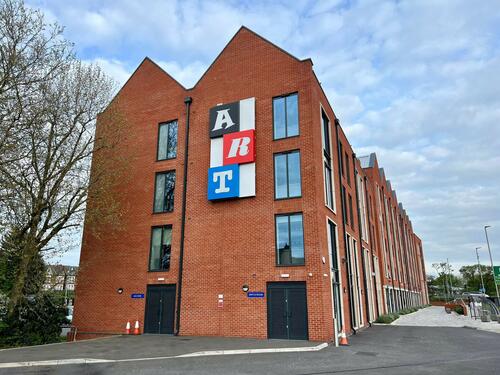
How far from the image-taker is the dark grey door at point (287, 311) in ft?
49.1

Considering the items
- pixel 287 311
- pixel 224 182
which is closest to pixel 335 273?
pixel 287 311

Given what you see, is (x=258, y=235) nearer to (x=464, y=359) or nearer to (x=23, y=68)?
(x=464, y=359)

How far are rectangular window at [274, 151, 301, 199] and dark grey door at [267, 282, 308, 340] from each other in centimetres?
398

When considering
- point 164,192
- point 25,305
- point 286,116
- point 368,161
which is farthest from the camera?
point 368,161

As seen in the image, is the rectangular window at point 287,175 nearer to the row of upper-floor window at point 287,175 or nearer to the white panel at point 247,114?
the row of upper-floor window at point 287,175

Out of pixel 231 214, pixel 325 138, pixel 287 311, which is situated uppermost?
pixel 325 138

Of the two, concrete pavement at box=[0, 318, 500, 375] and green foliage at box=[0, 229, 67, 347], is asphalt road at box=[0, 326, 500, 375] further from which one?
green foliage at box=[0, 229, 67, 347]

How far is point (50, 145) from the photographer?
1560cm

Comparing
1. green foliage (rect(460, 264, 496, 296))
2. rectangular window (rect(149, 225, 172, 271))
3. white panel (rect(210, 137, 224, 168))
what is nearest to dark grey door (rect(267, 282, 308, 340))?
rectangular window (rect(149, 225, 172, 271))

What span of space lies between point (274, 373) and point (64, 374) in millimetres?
5075

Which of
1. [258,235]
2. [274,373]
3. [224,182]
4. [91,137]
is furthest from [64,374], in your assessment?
[91,137]

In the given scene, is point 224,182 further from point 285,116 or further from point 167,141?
point 167,141

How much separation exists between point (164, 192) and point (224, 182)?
4.06 metres

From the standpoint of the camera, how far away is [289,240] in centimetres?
1622
